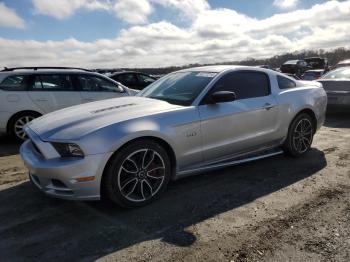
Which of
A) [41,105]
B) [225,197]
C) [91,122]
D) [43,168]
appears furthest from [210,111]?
Answer: [41,105]

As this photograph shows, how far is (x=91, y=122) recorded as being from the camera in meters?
3.86

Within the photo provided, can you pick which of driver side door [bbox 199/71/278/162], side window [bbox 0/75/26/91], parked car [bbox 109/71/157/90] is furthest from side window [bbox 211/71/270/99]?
parked car [bbox 109/71/157/90]

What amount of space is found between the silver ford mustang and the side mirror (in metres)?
0.01

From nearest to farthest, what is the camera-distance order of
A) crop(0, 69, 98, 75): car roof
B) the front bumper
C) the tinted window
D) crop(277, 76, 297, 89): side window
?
the front bumper, crop(277, 76, 297, 89): side window, crop(0, 69, 98, 75): car roof, the tinted window

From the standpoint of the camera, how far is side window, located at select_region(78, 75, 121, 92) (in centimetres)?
822

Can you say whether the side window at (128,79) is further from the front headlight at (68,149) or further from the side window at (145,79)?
the front headlight at (68,149)

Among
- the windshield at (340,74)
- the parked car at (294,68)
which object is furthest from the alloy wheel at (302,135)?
the parked car at (294,68)

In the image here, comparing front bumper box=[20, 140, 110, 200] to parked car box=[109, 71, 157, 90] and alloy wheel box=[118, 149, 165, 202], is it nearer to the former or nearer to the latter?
alloy wheel box=[118, 149, 165, 202]

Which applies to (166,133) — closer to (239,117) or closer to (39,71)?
(239,117)

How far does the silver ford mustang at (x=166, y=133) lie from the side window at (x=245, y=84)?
14mm

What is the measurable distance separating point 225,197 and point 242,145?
3.00 feet

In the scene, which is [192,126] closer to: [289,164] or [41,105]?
[289,164]

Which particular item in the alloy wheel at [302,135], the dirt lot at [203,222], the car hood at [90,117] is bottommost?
the dirt lot at [203,222]

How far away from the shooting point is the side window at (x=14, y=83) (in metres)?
7.36
